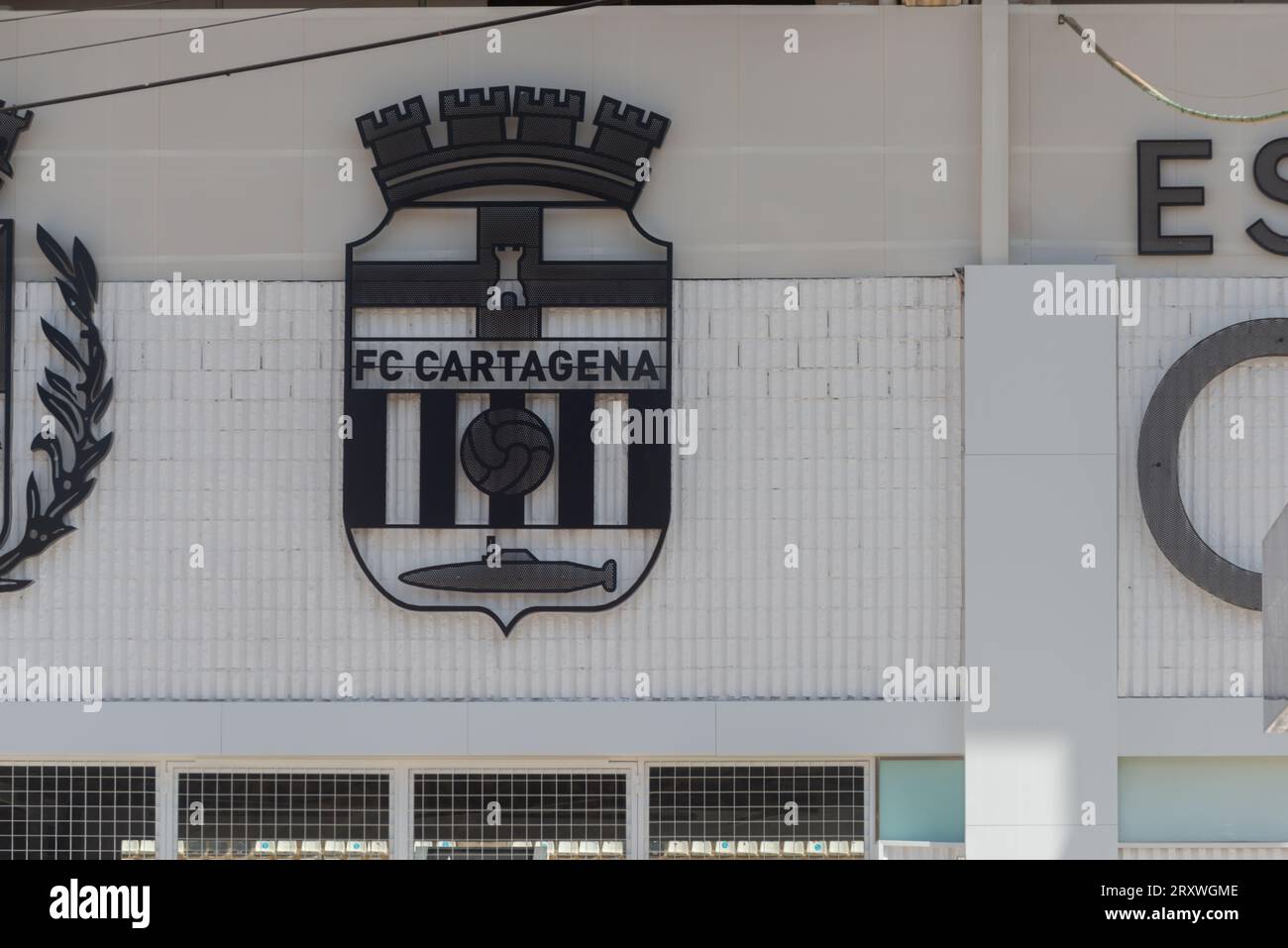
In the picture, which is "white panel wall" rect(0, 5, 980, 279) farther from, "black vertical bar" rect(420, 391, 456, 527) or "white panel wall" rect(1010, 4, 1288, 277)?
"black vertical bar" rect(420, 391, 456, 527)

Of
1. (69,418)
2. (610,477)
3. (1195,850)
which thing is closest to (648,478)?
(610,477)

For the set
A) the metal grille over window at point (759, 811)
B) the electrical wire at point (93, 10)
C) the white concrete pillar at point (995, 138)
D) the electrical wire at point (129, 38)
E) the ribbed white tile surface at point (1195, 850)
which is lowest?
the ribbed white tile surface at point (1195, 850)

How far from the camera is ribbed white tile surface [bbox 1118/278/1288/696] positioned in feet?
24.2

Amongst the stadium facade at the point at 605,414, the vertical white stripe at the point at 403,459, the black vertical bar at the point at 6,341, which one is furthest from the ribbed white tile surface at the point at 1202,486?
the black vertical bar at the point at 6,341

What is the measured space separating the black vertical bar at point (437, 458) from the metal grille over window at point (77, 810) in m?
2.50

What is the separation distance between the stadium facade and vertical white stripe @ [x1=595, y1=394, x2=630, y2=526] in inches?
2.1

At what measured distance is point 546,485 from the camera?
738 centimetres

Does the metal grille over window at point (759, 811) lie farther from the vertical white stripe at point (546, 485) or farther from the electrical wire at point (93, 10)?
the electrical wire at point (93, 10)

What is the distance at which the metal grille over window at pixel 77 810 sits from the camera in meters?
7.49

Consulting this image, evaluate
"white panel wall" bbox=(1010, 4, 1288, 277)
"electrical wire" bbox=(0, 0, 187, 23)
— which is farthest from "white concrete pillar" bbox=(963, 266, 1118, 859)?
"electrical wire" bbox=(0, 0, 187, 23)

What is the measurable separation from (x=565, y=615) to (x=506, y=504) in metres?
0.80

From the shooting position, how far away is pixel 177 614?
24.4 feet

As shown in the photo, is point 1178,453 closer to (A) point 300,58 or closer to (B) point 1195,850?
(B) point 1195,850

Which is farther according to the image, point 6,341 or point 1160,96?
point 6,341
